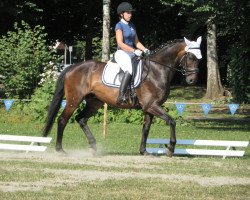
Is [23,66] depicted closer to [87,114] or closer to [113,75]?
[87,114]

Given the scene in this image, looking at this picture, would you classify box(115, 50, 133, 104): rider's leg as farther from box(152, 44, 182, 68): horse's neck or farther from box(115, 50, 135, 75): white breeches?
box(152, 44, 182, 68): horse's neck

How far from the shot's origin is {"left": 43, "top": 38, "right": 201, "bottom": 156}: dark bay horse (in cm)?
1647

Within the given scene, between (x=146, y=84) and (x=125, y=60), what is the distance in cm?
73

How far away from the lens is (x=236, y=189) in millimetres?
11719

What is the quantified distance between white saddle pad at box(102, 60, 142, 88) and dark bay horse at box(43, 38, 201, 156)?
0.32 feet

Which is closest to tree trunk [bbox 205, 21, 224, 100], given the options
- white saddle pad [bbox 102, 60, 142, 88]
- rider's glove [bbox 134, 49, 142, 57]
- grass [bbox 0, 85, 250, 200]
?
grass [bbox 0, 85, 250, 200]

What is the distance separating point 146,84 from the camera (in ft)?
54.2

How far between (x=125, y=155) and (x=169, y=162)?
5.78 ft

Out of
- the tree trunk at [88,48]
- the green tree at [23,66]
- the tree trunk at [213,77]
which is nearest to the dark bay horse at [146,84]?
the green tree at [23,66]

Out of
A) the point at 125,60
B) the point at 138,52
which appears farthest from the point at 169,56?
the point at 125,60

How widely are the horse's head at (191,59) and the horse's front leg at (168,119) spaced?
1106mm

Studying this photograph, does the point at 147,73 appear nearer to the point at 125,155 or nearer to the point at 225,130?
the point at 125,155

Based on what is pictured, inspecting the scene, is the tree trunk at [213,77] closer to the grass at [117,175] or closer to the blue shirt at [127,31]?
the grass at [117,175]

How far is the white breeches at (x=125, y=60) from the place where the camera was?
1647cm
